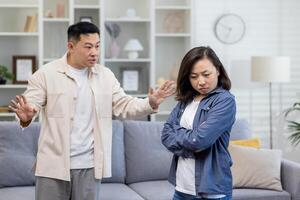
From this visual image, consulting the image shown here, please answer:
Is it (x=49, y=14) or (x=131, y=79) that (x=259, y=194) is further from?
(x=49, y=14)

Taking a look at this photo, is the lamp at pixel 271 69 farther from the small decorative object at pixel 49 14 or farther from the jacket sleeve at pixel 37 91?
the jacket sleeve at pixel 37 91

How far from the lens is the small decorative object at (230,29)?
5.91 m

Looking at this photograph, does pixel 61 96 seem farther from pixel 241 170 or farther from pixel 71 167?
pixel 241 170

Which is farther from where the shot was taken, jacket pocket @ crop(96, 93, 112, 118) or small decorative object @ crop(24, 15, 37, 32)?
small decorative object @ crop(24, 15, 37, 32)

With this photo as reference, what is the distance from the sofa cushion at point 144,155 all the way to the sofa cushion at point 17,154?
0.67 m

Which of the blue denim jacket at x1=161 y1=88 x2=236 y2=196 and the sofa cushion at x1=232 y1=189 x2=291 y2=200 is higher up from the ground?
the blue denim jacket at x1=161 y1=88 x2=236 y2=196

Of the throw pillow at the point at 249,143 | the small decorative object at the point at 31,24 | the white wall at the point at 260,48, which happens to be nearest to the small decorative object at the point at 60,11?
the small decorative object at the point at 31,24

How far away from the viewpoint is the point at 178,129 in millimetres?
2449

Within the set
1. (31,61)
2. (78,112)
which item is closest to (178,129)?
(78,112)

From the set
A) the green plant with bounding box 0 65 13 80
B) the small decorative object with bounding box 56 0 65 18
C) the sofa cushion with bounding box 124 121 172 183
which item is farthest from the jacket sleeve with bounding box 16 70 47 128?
the small decorative object with bounding box 56 0 65 18

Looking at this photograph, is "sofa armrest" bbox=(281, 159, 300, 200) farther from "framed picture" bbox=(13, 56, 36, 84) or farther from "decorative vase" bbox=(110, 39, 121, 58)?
"framed picture" bbox=(13, 56, 36, 84)

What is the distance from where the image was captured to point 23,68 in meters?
5.64

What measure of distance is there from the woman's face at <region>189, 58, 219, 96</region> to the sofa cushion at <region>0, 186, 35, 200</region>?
64.8 inches

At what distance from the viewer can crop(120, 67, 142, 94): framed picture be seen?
227 inches
